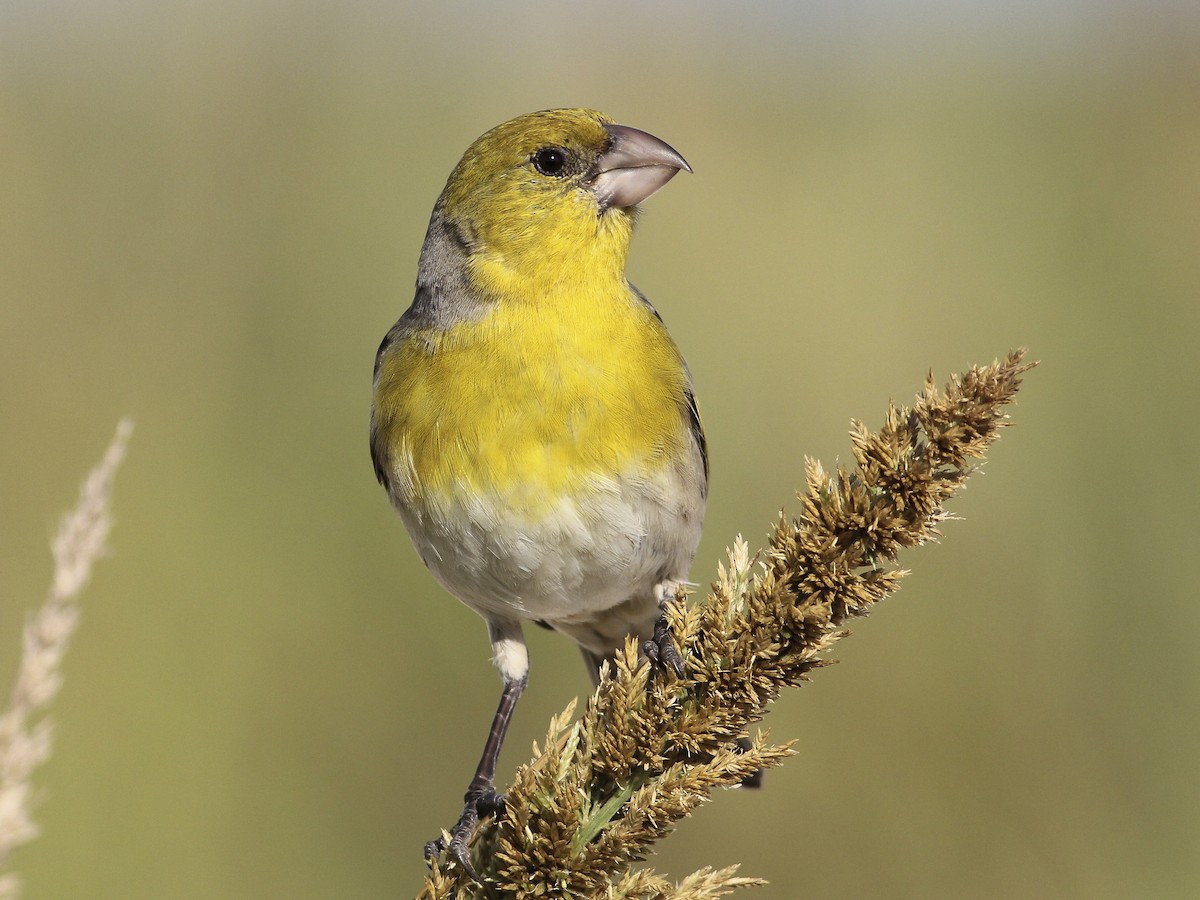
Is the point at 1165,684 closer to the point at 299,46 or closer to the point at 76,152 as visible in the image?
the point at 299,46

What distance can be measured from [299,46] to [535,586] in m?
2.95

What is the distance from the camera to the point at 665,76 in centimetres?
572

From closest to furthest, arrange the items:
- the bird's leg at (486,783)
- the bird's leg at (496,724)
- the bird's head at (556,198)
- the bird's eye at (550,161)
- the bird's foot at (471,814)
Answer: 1. the bird's foot at (471,814)
2. the bird's leg at (486,783)
3. the bird's leg at (496,724)
4. the bird's head at (556,198)
5. the bird's eye at (550,161)

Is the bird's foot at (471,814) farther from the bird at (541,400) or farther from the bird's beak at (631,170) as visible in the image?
the bird's beak at (631,170)

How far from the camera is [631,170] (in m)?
3.27

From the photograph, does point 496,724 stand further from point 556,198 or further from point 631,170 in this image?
point 631,170

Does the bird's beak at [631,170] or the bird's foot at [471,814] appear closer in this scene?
the bird's foot at [471,814]

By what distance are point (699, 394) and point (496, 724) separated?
5.68ft

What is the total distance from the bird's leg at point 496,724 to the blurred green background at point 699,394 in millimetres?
788

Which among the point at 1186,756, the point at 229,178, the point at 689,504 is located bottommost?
the point at 1186,756

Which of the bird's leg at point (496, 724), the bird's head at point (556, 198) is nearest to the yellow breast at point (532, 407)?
the bird's head at point (556, 198)

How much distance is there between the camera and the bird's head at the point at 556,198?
3193 mm

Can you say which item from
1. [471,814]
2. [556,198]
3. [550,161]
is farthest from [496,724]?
[550,161]

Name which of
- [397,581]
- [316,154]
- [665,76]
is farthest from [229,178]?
[665,76]
